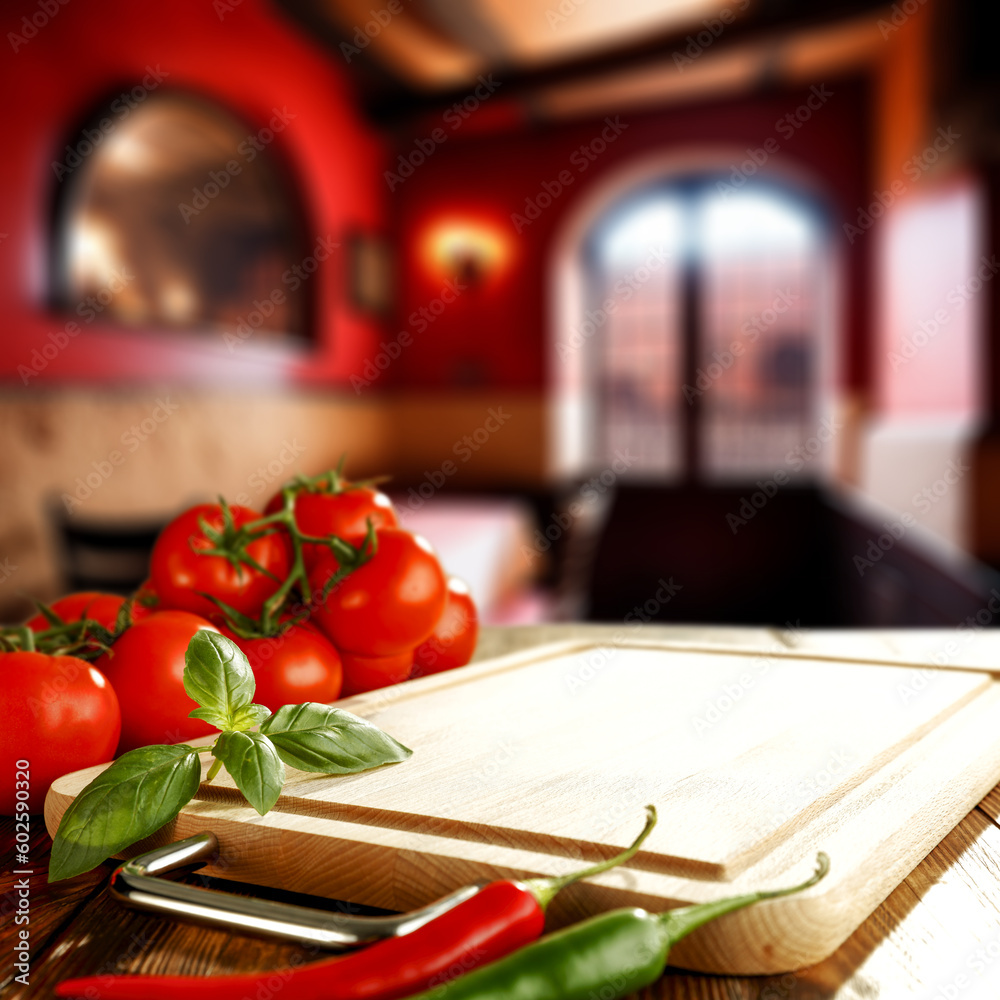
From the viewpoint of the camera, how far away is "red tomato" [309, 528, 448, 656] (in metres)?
0.82

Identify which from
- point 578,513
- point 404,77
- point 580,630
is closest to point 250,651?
point 580,630

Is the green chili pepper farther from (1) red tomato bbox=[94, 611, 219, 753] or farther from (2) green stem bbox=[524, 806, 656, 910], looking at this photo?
(1) red tomato bbox=[94, 611, 219, 753]

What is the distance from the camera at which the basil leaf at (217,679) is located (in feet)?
2.03

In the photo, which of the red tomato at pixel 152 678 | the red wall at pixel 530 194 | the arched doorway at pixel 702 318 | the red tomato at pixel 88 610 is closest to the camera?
the red tomato at pixel 152 678

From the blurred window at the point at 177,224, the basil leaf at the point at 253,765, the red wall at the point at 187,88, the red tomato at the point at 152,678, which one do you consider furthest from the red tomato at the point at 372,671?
the blurred window at the point at 177,224

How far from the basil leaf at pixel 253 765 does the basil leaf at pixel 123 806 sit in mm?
23

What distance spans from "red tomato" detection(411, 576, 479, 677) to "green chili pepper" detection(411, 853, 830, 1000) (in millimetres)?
538

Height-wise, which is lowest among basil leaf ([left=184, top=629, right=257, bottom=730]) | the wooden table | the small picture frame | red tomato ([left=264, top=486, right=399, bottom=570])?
the wooden table

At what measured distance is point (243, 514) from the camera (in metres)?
0.86

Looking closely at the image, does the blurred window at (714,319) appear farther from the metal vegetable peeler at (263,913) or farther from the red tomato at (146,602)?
the metal vegetable peeler at (263,913)

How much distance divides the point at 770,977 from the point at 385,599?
439mm

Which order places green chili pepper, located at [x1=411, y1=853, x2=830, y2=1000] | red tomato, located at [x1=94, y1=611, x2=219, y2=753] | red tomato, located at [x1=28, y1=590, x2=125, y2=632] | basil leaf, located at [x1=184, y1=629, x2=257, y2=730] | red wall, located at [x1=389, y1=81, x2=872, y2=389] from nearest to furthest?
green chili pepper, located at [x1=411, y1=853, x2=830, y2=1000], basil leaf, located at [x1=184, y1=629, x2=257, y2=730], red tomato, located at [x1=94, y1=611, x2=219, y2=753], red tomato, located at [x1=28, y1=590, x2=125, y2=632], red wall, located at [x1=389, y1=81, x2=872, y2=389]

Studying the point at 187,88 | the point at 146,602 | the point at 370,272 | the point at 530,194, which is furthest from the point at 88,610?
the point at 530,194

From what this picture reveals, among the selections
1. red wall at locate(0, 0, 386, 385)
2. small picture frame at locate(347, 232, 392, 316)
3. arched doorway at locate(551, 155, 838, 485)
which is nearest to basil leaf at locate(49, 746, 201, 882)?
red wall at locate(0, 0, 386, 385)
